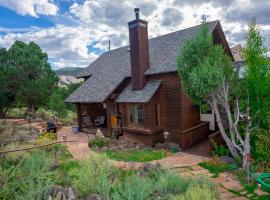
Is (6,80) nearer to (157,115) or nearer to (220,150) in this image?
(157,115)

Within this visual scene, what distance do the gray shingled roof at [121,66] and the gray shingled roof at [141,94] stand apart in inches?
25.6

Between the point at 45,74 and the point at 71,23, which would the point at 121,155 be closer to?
the point at 71,23

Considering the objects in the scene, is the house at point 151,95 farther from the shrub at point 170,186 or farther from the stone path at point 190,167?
the shrub at point 170,186

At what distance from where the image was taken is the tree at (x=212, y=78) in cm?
789

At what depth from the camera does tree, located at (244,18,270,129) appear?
7.71 metres

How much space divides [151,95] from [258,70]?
5183 mm

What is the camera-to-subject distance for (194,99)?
8.99 meters

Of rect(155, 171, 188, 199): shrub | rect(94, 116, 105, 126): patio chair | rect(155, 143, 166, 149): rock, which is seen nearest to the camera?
rect(155, 171, 188, 199): shrub

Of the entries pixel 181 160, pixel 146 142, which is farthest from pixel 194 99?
pixel 146 142

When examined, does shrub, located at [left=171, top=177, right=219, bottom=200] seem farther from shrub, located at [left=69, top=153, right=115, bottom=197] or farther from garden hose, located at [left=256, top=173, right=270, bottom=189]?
garden hose, located at [left=256, top=173, right=270, bottom=189]

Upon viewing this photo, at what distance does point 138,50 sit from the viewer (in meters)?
12.6

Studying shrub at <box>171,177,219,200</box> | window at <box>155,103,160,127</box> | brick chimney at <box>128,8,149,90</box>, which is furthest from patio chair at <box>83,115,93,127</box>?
shrub at <box>171,177,219,200</box>

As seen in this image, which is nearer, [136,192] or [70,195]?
[136,192]

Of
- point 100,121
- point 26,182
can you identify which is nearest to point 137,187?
point 26,182
